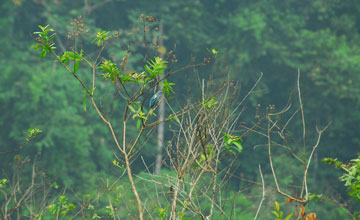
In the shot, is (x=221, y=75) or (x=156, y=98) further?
(x=221, y=75)

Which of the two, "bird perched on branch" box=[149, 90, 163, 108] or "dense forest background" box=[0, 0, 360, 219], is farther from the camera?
"dense forest background" box=[0, 0, 360, 219]

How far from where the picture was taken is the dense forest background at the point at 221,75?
1280 cm

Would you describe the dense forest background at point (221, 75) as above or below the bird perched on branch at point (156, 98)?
below

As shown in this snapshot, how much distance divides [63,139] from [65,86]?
1.50 m

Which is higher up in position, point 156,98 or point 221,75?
point 156,98

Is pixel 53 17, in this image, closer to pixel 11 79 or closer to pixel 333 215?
pixel 11 79

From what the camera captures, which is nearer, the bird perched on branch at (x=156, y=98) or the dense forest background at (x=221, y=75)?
the bird perched on branch at (x=156, y=98)

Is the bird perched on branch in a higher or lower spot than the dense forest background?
higher

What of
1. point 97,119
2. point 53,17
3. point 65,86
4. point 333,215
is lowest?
point 333,215

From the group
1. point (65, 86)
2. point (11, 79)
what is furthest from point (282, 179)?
point (11, 79)

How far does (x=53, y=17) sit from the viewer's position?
14.6 m

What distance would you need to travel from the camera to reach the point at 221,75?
42.1 ft

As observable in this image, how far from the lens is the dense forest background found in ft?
42.0

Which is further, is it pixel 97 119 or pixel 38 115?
pixel 97 119
